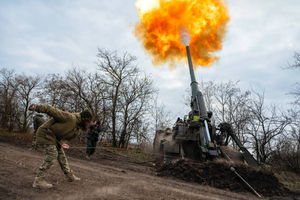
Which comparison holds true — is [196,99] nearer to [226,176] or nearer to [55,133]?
[226,176]

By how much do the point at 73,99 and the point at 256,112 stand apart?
62.3 feet

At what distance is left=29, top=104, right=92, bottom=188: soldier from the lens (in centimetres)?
497

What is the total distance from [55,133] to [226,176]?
6616 millimetres

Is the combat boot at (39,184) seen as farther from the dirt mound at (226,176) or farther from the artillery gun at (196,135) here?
the artillery gun at (196,135)

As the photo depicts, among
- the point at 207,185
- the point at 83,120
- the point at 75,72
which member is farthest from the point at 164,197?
the point at 75,72

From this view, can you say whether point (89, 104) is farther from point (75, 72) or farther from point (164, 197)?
point (164, 197)

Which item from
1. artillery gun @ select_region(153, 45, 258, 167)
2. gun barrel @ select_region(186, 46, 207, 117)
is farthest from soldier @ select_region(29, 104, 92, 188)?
gun barrel @ select_region(186, 46, 207, 117)

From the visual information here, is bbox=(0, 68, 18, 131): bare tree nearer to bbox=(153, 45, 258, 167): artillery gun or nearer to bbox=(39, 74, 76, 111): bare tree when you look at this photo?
bbox=(39, 74, 76, 111): bare tree

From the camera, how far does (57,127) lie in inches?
209

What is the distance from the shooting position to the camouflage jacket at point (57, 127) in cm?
514

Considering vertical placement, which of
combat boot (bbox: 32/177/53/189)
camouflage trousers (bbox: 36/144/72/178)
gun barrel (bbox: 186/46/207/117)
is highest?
gun barrel (bbox: 186/46/207/117)

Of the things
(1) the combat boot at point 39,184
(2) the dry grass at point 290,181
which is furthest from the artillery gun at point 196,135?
(1) the combat boot at point 39,184

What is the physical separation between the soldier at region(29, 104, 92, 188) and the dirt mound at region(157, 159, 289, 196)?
522cm

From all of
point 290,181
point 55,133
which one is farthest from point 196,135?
point 55,133
